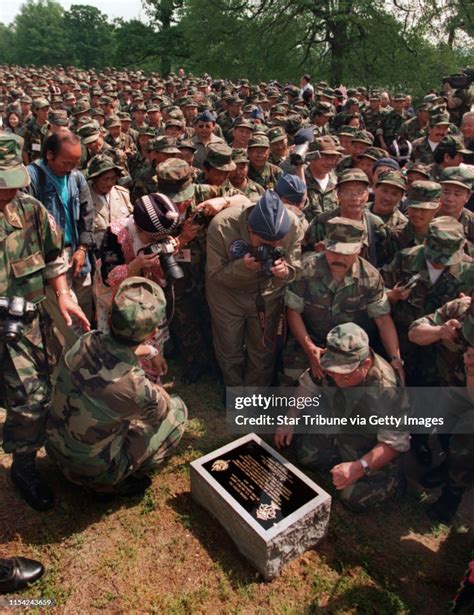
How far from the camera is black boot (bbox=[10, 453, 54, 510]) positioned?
130 inches

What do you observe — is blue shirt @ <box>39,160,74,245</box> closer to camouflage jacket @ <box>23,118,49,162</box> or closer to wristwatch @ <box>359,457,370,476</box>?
wristwatch @ <box>359,457,370,476</box>

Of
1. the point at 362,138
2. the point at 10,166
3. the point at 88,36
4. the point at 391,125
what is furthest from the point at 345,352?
the point at 88,36

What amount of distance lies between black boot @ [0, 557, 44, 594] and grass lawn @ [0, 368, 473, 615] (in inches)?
2.7

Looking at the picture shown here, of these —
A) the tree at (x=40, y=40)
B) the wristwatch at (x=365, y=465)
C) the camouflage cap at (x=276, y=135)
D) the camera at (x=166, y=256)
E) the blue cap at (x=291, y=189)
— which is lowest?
the wristwatch at (x=365, y=465)

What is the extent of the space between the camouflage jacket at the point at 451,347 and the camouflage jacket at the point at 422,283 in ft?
0.73

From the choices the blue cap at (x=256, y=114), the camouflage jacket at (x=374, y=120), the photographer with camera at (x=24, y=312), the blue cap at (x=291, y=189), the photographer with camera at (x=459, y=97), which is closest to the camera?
the photographer with camera at (x=24, y=312)

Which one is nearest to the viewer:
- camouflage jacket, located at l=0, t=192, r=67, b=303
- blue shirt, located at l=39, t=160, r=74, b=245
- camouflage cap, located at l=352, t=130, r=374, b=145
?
camouflage jacket, located at l=0, t=192, r=67, b=303

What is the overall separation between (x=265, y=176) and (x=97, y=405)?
14.1 feet

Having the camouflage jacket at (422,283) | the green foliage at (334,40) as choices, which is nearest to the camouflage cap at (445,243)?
the camouflage jacket at (422,283)

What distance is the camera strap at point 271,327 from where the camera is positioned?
420cm

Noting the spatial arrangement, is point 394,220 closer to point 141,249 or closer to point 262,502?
point 141,249

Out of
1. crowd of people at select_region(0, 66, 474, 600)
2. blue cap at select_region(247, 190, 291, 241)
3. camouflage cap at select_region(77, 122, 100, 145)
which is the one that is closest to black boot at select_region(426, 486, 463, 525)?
crowd of people at select_region(0, 66, 474, 600)

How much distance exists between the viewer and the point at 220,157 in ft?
14.8

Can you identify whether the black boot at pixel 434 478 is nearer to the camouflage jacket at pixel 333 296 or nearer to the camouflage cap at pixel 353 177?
the camouflage jacket at pixel 333 296
